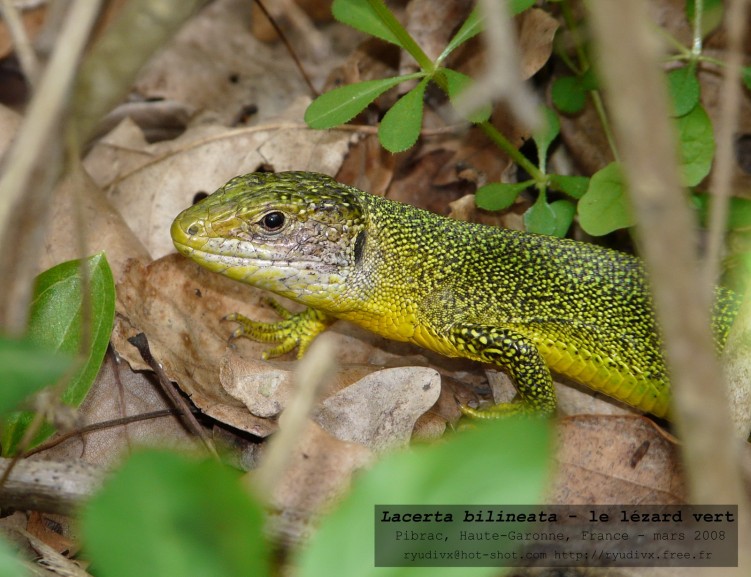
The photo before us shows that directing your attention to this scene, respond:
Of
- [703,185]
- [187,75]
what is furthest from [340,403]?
[187,75]

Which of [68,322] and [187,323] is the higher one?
[187,323]

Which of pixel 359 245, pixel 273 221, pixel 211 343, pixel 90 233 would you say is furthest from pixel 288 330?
pixel 90 233

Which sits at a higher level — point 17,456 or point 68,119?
point 68,119

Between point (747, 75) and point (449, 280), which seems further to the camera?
point (747, 75)

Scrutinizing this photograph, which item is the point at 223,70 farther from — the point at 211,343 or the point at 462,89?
the point at 462,89

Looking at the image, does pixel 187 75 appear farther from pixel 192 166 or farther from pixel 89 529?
pixel 89 529

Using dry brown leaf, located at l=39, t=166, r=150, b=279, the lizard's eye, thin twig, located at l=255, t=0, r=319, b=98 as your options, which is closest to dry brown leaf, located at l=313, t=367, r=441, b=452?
the lizard's eye
